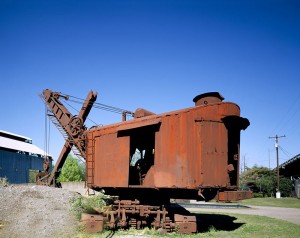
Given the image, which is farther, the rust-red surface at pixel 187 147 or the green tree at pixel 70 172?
the green tree at pixel 70 172

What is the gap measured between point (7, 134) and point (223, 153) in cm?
4490

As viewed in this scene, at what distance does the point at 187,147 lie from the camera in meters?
9.68

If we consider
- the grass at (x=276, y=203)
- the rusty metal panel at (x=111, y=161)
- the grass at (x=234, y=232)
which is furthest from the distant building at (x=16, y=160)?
the grass at (x=234, y=232)

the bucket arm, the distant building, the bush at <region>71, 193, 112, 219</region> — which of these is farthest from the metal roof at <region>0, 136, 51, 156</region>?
the bush at <region>71, 193, 112, 219</region>

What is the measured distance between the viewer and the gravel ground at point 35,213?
9383 millimetres

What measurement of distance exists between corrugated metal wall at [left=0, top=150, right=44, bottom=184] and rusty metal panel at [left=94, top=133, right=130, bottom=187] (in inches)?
1097

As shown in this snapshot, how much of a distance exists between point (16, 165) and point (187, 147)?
35.2 m

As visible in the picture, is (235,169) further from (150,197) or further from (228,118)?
(150,197)

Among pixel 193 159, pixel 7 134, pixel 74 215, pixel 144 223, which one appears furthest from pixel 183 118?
pixel 7 134

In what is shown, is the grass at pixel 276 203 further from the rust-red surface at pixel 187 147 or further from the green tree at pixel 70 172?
→ the green tree at pixel 70 172

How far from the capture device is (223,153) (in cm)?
1005

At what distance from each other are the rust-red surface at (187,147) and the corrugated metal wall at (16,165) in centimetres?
2899

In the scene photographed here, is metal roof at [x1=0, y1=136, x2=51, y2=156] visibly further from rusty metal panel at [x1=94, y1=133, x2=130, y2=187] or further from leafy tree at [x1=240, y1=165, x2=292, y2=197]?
leafy tree at [x1=240, y1=165, x2=292, y2=197]

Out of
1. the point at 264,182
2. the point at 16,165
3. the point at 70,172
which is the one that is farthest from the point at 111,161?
the point at 70,172
